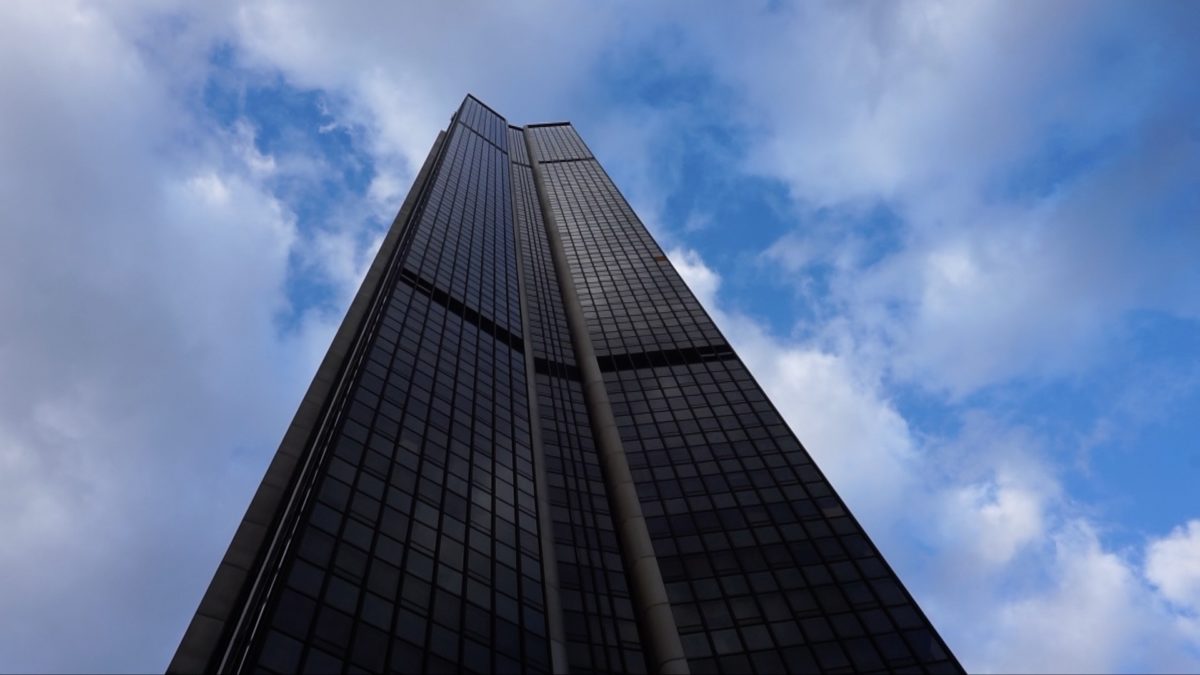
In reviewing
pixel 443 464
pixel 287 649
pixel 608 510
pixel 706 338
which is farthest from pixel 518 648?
pixel 706 338

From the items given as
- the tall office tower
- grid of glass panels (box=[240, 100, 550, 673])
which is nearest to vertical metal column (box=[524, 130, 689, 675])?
the tall office tower

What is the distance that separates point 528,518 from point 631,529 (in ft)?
32.1

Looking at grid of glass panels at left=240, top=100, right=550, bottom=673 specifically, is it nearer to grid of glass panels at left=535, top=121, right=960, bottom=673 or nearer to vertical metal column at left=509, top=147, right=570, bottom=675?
vertical metal column at left=509, top=147, right=570, bottom=675

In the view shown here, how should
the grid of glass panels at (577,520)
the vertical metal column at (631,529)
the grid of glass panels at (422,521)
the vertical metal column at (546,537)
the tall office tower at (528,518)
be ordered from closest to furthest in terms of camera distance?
the grid of glass panels at (422,521) < the tall office tower at (528,518) < the vertical metal column at (546,537) < the vertical metal column at (631,529) < the grid of glass panels at (577,520)

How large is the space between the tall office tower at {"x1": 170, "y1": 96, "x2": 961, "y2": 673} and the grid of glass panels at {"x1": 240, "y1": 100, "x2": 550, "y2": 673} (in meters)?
0.13

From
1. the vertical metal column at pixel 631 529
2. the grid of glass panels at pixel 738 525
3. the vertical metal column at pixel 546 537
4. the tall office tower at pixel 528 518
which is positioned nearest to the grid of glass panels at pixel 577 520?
the tall office tower at pixel 528 518

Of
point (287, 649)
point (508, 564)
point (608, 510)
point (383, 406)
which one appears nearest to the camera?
point (287, 649)

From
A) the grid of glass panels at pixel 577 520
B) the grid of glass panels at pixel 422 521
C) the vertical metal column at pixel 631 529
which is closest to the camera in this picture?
the grid of glass panels at pixel 422 521

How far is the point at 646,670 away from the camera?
4406cm

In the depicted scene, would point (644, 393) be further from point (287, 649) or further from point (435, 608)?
point (287, 649)

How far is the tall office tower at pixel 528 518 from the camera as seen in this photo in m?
33.8

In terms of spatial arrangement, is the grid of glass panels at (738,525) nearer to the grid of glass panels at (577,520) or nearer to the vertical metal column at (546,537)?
the grid of glass panels at (577,520)

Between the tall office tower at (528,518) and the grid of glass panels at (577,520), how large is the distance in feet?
0.64

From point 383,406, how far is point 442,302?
77.6 feet
